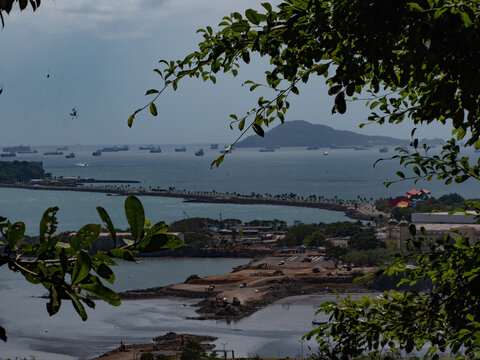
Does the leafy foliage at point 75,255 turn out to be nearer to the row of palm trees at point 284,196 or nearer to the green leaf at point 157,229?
the green leaf at point 157,229

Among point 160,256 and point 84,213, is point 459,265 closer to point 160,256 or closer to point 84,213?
point 160,256

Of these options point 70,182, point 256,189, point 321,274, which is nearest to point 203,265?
point 321,274

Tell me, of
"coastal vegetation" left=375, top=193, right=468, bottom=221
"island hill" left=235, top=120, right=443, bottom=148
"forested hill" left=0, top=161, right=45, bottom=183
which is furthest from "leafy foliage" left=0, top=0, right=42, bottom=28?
"island hill" left=235, top=120, right=443, bottom=148

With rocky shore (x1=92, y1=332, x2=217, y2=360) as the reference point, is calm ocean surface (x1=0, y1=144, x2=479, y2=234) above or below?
above

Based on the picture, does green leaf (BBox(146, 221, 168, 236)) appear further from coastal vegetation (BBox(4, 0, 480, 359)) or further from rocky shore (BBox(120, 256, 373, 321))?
rocky shore (BBox(120, 256, 373, 321))

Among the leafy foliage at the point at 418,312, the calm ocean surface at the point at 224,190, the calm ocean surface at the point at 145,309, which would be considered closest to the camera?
the leafy foliage at the point at 418,312

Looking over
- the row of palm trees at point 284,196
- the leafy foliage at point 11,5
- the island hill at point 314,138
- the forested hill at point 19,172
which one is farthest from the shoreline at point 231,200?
the island hill at point 314,138
